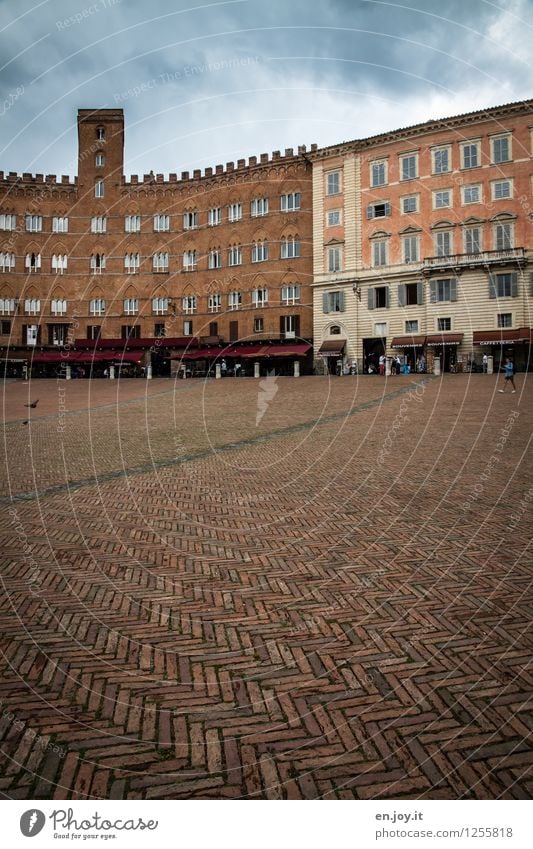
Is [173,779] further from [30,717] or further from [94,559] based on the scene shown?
[94,559]

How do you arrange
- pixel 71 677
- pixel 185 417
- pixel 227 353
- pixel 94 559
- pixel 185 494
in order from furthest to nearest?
1. pixel 227 353
2. pixel 185 417
3. pixel 185 494
4. pixel 94 559
5. pixel 71 677

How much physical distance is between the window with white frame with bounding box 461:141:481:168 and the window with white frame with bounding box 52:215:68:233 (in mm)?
41248

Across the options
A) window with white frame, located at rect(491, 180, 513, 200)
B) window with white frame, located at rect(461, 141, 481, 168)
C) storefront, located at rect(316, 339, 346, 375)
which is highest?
window with white frame, located at rect(461, 141, 481, 168)

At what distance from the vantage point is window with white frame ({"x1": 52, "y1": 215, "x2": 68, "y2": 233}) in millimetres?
56000

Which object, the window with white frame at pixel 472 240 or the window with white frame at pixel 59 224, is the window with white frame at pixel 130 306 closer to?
the window with white frame at pixel 59 224

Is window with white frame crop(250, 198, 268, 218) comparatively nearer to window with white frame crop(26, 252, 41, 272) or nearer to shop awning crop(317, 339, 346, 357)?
shop awning crop(317, 339, 346, 357)

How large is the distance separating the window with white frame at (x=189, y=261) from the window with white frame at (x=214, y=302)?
3506mm

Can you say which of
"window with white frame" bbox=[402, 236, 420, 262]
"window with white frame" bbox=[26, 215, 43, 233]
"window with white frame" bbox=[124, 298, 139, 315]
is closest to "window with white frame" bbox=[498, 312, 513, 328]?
"window with white frame" bbox=[402, 236, 420, 262]

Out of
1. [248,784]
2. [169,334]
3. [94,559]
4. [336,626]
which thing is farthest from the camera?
[169,334]

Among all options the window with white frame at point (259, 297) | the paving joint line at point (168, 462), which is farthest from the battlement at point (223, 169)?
the paving joint line at point (168, 462)

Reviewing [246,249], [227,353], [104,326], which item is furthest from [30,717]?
[104,326]

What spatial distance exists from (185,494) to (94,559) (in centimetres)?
308

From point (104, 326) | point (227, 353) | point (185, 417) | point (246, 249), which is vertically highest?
point (246, 249)
